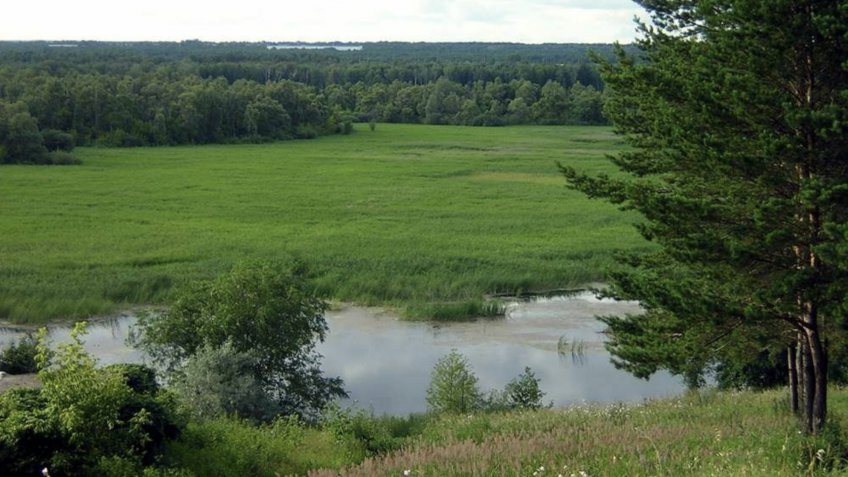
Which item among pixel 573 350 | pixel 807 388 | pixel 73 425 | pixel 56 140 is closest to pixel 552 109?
pixel 56 140

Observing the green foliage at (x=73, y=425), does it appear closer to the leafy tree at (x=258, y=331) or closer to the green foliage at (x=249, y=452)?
the green foliage at (x=249, y=452)

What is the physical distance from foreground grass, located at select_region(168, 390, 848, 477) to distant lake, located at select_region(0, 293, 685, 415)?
6.47 meters

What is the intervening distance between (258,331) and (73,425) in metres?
11.3

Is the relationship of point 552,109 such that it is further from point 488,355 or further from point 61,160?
point 488,355

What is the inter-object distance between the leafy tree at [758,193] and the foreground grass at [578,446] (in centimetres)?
130

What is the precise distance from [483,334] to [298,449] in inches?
681

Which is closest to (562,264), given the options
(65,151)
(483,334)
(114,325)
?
(483,334)

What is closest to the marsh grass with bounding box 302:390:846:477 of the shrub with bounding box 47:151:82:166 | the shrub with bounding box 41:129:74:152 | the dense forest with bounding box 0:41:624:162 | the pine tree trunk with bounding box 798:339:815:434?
the pine tree trunk with bounding box 798:339:815:434

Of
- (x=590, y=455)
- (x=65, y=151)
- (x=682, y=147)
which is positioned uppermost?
(x=682, y=147)

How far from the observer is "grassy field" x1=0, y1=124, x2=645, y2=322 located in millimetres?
37156

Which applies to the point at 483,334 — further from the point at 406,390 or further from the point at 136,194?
the point at 136,194

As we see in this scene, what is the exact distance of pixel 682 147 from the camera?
1417 centimetres

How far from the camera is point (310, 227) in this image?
50.3 m

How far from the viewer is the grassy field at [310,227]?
37156mm
